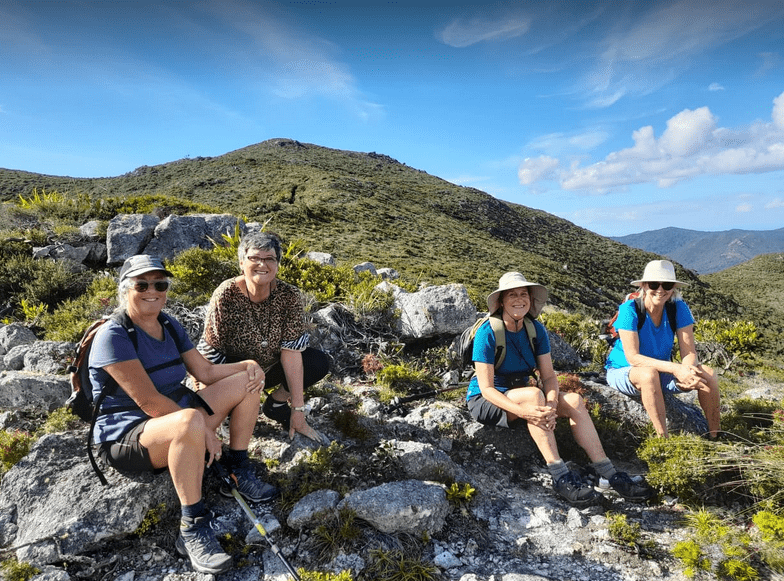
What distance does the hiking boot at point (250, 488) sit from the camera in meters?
3.19

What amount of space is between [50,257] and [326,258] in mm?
4852

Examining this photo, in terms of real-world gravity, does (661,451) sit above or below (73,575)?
above

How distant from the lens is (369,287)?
6.95 metres

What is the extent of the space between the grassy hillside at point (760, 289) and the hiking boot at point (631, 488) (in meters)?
30.9

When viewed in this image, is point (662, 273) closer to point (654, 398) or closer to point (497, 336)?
point (654, 398)

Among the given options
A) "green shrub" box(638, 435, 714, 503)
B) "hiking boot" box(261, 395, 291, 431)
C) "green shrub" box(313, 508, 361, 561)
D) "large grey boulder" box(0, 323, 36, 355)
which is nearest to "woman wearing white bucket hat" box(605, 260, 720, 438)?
"green shrub" box(638, 435, 714, 503)

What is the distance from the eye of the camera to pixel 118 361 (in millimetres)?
2703

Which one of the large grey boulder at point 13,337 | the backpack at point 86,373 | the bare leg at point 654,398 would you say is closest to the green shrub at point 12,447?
the backpack at point 86,373

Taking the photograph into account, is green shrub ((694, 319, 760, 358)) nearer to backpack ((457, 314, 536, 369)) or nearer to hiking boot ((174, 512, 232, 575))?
backpack ((457, 314, 536, 369))

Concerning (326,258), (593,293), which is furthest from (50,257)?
(593,293)

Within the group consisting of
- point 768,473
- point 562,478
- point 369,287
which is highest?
point 369,287

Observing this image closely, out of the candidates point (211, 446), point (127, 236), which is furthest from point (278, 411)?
point (127, 236)

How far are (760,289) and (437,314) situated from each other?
53704mm

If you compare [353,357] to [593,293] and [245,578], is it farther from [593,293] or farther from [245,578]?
[593,293]
